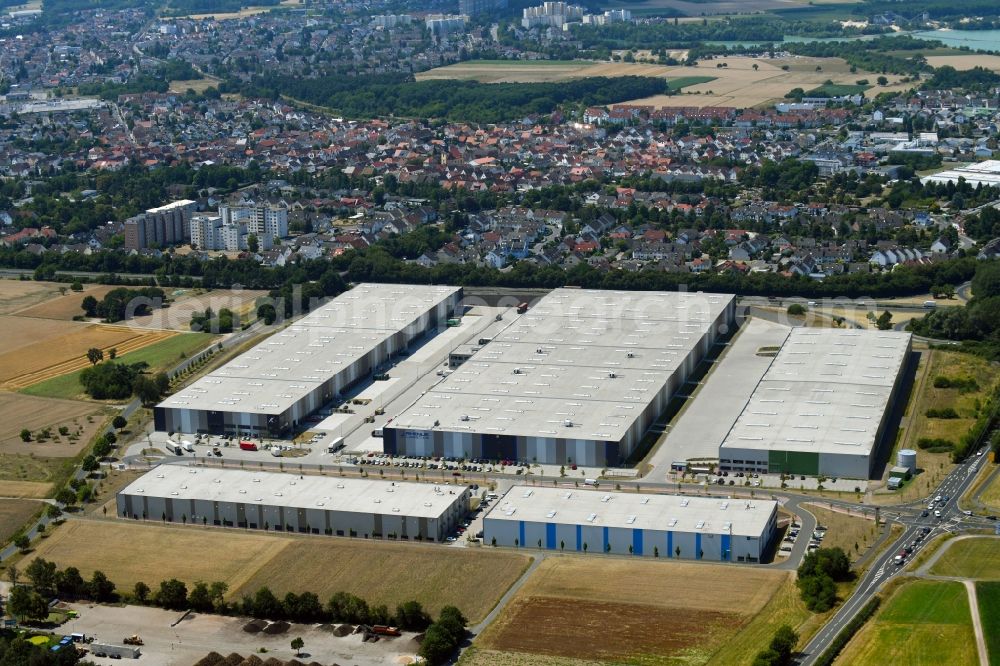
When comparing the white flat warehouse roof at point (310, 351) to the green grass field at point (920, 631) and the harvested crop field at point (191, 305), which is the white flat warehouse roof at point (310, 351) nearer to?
the harvested crop field at point (191, 305)

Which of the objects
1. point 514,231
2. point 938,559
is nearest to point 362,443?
point 938,559

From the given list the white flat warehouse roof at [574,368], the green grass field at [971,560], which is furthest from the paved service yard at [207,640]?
the green grass field at [971,560]

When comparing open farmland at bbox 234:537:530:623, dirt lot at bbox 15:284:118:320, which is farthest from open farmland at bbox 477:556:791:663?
dirt lot at bbox 15:284:118:320

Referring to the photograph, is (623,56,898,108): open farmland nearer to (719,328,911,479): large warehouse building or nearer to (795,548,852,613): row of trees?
(719,328,911,479): large warehouse building

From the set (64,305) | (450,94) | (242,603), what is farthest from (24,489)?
(450,94)

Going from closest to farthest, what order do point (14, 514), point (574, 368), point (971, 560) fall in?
point (971, 560) → point (14, 514) → point (574, 368)

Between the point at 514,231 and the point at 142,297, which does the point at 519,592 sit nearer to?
the point at 142,297

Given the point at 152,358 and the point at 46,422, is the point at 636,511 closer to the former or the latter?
the point at 46,422
